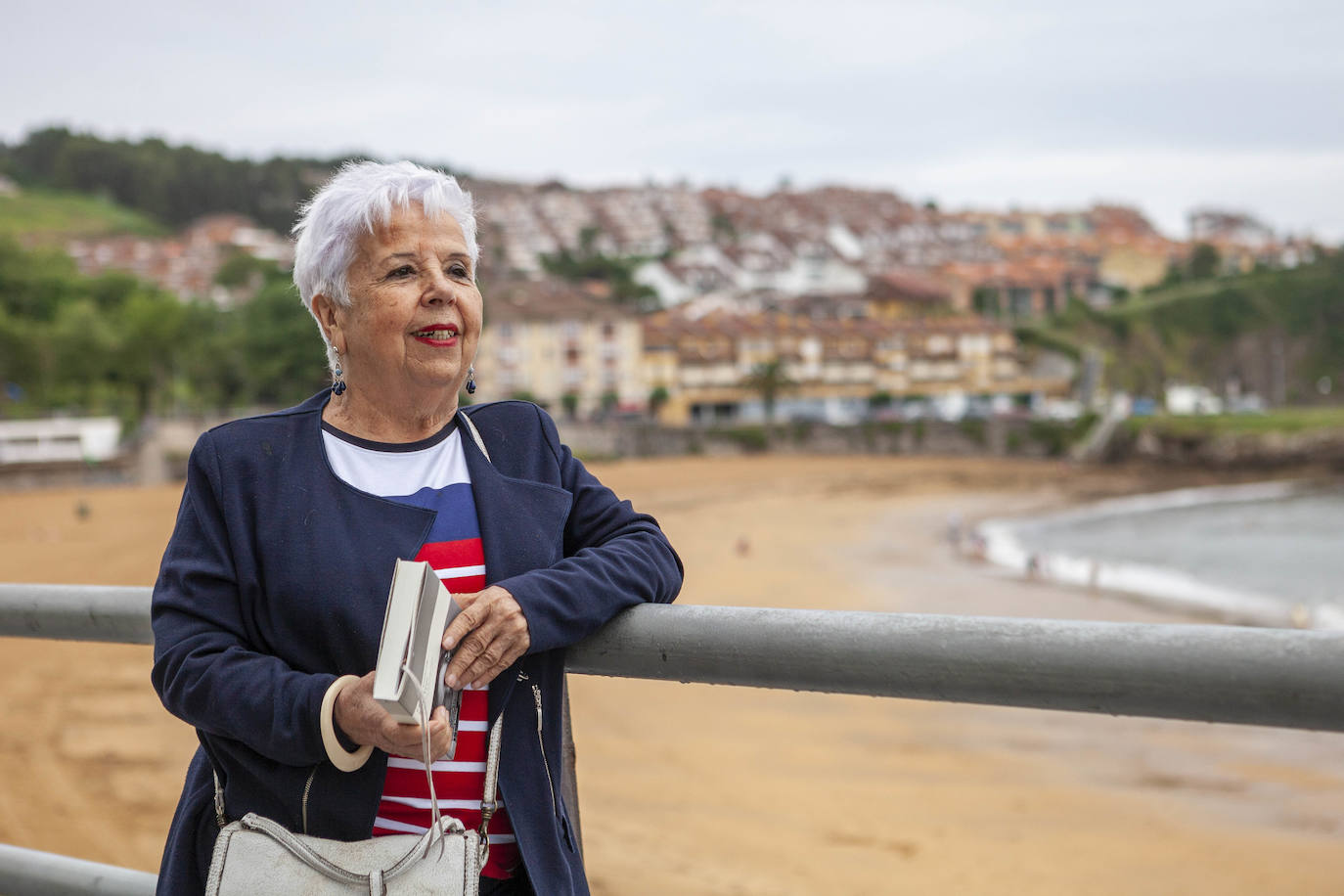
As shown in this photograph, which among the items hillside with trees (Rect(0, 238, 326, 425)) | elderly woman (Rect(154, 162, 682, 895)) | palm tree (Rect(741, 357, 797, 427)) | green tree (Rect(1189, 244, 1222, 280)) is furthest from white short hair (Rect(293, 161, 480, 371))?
Result: green tree (Rect(1189, 244, 1222, 280))

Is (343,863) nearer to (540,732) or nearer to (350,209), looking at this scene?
(540,732)

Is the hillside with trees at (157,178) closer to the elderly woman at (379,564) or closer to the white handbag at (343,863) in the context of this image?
the elderly woman at (379,564)

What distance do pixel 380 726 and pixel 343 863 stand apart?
7.5 inches

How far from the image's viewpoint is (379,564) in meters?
1.59

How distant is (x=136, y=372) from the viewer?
180ft

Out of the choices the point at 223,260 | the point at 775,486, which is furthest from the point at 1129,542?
the point at 223,260

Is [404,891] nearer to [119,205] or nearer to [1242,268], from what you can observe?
[1242,268]

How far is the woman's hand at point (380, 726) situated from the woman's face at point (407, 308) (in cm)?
47

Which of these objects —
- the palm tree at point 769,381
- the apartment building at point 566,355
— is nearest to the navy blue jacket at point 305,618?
the apartment building at point 566,355

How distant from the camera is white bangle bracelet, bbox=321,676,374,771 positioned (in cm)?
145

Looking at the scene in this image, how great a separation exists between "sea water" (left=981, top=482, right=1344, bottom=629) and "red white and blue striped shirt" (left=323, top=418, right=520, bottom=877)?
67.3 feet

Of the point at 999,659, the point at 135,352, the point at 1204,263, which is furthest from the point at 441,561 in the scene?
the point at 1204,263

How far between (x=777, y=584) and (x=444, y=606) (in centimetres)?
2294

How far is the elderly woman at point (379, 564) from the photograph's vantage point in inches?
59.6
